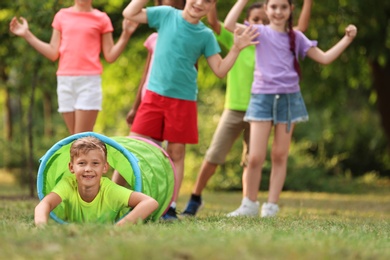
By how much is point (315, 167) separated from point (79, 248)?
554 inches

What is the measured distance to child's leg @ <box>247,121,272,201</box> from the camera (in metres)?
7.73

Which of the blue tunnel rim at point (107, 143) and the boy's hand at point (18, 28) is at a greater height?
the boy's hand at point (18, 28)

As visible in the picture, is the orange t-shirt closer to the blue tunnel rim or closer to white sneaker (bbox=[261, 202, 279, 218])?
the blue tunnel rim

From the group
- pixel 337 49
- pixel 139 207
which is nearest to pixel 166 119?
pixel 139 207

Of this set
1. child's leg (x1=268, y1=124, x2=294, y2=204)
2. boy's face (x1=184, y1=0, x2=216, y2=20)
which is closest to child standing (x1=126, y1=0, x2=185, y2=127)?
boy's face (x1=184, y1=0, x2=216, y2=20)

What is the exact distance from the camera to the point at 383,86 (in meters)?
15.6

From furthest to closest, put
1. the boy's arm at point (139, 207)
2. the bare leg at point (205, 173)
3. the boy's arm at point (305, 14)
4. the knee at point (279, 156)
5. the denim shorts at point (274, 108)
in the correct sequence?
the bare leg at point (205, 173) → the boy's arm at point (305, 14) → the knee at point (279, 156) → the denim shorts at point (274, 108) → the boy's arm at point (139, 207)

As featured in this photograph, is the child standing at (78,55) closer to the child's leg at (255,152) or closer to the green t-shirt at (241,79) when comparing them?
the green t-shirt at (241,79)

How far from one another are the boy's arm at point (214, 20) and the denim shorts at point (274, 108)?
0.97 meters

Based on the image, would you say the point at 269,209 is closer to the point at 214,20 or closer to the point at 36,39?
the point at 214,20

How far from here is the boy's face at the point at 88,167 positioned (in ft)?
19.2

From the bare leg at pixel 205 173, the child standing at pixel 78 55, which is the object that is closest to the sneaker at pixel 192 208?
the bare leg at pixel 205 173

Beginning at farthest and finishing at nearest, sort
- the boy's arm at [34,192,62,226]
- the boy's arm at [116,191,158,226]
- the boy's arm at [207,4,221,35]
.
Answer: the boy's arm at [207,4,221,35] → the boy's arm at [116,191,158,226] → the boy's arm at [34,192,62,226]

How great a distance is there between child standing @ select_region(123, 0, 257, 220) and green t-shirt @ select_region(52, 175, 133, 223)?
4.53 feet
